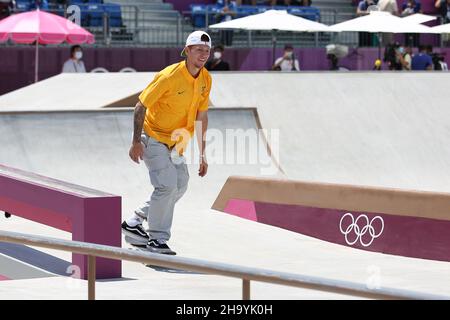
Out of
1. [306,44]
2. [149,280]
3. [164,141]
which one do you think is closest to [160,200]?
[164,141]

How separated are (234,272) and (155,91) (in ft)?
13.6

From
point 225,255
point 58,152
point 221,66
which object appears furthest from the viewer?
point 221,66

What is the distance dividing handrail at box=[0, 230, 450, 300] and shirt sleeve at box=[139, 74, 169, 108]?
9.72ft

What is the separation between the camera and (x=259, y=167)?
605 inches

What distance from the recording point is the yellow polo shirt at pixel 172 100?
9539mm

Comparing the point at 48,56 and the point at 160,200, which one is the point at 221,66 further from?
the point at 160,200

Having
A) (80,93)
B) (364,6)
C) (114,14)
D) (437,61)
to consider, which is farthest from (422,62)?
(80,93)

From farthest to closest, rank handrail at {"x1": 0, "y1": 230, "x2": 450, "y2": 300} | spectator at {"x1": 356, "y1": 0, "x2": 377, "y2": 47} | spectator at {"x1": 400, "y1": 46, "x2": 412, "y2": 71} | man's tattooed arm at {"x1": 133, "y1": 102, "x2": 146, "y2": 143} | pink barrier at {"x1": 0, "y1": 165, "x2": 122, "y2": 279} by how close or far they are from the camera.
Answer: spectator at {"x1": 356, "y1": 0, "x2": 377, "y2": 47}
spectator at {"x1": 400, "y1": 46, "x2": 412, "y2": 71}
man's tattooed arm at {"x1": 133, "y1": 102, "x2": 146, "y2": 143}
pink barrier at {"x1": 0, "y1": 165, "x2": 122, "y2": 279}
handrail at {"x1": 0, "y1": 230, "x2": 450, "y2": 300}

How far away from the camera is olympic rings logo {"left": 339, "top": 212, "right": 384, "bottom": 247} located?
11414mm

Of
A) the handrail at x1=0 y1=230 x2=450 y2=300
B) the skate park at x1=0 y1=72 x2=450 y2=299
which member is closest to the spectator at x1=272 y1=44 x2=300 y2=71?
the skate park at x1=0 y1=72 x2=450 y2=299

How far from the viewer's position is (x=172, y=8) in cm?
3056

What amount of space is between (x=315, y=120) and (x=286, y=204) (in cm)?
531

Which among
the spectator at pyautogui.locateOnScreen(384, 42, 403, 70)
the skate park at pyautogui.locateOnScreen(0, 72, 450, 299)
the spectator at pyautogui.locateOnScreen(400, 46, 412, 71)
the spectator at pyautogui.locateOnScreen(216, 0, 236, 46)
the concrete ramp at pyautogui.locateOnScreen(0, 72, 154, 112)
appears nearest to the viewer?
the skate park at pyautogui.locateOnScreen(0, 72, 450, 299)

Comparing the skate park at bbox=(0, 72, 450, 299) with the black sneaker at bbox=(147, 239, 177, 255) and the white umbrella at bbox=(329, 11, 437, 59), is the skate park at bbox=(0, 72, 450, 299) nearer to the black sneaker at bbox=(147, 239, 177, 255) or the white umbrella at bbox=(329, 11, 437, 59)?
the black sneaker at bbox=(147, 239, 177, 255)
